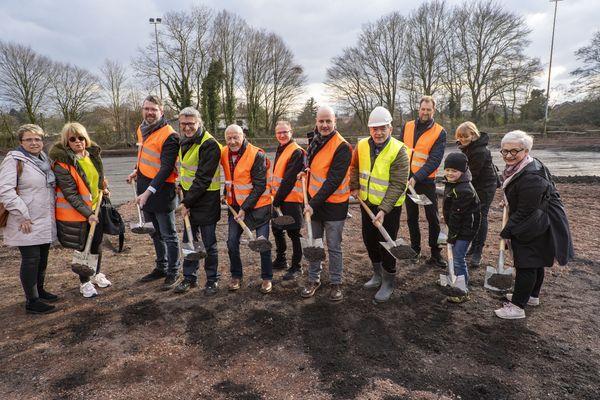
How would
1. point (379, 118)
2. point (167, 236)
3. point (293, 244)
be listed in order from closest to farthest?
point (379, 118) → point (167, 236) → point (293, 244)

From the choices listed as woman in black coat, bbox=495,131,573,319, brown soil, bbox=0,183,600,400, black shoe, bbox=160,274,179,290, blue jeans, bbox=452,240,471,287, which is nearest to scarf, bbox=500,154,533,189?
woman in black coat, bbox=495,131,573,319

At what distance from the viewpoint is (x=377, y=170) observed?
3.75 m

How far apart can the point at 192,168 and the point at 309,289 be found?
184cm

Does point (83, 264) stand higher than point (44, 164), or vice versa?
point (44, 164)

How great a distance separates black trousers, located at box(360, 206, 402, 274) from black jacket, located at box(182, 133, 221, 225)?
162 centimetres

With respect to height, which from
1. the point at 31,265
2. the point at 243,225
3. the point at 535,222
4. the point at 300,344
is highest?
the point at 535,222

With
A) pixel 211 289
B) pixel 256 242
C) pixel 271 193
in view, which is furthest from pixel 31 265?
pixel 271 193

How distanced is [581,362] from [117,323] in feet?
13.2

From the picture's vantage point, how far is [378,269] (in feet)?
14.2

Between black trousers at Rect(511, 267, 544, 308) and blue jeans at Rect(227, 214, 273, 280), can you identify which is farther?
blue jeans at Rect(227, 214, 273, 280)

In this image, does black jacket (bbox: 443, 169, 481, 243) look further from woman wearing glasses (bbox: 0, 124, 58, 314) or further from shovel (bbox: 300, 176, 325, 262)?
woman wearing glasses (bbox: 0, 124, 58, 314)

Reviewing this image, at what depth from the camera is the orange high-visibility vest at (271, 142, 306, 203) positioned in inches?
168

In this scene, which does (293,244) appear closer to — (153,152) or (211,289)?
(211,289)

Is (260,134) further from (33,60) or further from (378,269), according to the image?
(378,269)
